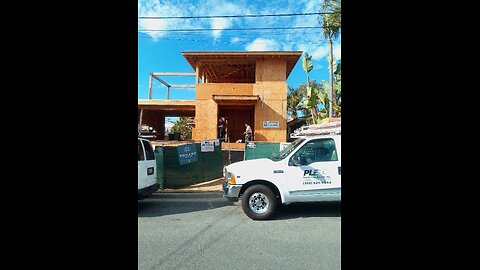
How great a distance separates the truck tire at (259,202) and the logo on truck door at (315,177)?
30.1 inches

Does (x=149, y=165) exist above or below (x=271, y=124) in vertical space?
below

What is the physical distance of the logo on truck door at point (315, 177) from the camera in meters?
4.86

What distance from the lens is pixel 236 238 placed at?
388 centimetres

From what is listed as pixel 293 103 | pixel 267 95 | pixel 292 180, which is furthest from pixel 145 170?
pixel 293 103

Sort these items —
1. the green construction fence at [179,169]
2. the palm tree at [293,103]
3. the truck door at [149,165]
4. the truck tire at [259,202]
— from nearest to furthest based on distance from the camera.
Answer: the truck tire at [259,202], the truck door at [149,165], the green construction fence at [179,169], the palm tree at [293,103]

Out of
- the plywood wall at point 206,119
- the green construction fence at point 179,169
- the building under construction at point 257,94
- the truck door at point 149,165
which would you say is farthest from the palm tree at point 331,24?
the truck door at point 149,165

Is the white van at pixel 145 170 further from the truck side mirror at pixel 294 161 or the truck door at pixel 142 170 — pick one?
the truck side mirror at pixel 294 161

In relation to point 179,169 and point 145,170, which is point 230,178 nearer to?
point 145,170

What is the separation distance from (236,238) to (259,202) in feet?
4.00

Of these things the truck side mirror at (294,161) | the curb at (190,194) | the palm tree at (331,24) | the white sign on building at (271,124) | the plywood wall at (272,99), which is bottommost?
the curb at (190,194)

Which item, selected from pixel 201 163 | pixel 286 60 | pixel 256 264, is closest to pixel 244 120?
pixel 286 60

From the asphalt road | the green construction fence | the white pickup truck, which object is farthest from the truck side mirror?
the green construction fence
